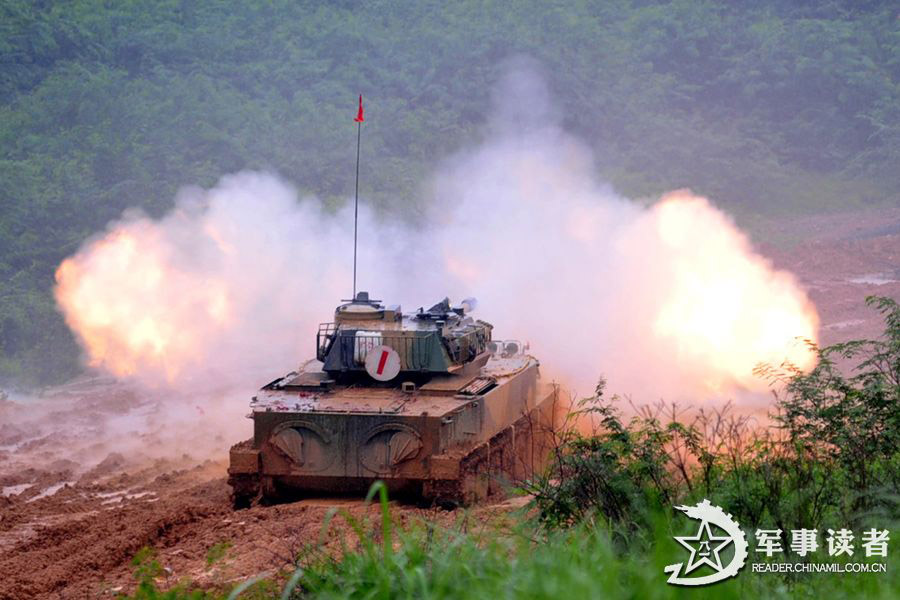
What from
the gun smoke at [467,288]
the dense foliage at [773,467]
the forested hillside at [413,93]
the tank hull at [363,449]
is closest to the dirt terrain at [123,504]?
the tank hull at [363,449]

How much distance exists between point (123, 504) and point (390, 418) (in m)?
3.80

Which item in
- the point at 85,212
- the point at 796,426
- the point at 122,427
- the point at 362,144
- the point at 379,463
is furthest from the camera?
the point at 362,144

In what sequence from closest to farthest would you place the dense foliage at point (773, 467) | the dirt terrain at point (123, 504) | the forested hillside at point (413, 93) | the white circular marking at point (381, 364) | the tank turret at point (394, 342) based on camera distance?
the dense foliage at point (773, 467), the dirt terrain at point (123, 504), the white circular marking at point (381, 364), the tank turret at point (394, 342), the forested hillside at point (413, 93)

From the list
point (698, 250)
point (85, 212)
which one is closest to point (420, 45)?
point (85, 212)

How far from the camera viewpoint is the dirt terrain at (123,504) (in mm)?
11438

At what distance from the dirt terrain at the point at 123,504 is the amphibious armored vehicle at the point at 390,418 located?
1.34 feet

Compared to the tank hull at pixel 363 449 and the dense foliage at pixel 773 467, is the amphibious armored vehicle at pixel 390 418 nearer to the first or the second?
the tank hull at pixel 363 449

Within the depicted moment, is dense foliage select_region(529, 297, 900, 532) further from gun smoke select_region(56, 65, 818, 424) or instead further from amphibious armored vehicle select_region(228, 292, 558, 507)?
gun smoke select_region(56, 65, 818, 424)

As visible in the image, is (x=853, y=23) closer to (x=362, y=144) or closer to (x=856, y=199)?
(x=856, y=199)

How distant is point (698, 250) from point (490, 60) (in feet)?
64.6

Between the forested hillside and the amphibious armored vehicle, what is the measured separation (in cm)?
Answer: 2069

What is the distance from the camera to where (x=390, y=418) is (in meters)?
14.4

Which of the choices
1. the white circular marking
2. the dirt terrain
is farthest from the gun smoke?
the white circular marking

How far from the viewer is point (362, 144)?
4309 cm
